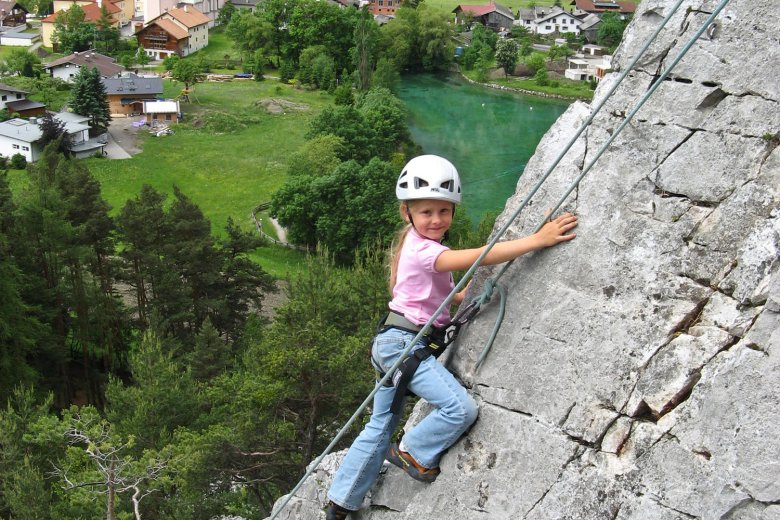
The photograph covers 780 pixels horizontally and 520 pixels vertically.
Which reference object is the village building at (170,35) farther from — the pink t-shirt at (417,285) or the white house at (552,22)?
the pink t-shirt at (417,285)

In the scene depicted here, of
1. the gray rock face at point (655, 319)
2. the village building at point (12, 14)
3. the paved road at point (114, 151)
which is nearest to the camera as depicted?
the gray rock face at point (655, 319)

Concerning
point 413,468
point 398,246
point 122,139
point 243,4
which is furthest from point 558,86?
point 413,468

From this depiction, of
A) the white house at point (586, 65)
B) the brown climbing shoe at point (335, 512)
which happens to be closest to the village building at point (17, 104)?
the white house at point (586, 65)

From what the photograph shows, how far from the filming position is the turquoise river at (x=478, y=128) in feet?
165

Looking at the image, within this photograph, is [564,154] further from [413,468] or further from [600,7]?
[600,7]

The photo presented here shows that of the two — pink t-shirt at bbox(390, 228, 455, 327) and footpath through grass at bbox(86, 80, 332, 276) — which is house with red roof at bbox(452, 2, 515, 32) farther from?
pink t-shirt at bbox(390, 228, 455, 327)

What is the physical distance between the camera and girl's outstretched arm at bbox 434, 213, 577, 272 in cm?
550

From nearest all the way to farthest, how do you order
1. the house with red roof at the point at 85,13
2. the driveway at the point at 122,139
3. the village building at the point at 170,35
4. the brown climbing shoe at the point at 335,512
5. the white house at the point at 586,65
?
1. the brown climbing shoe at the point at 335,512
2. the driveway at the point at 122,139
3. the white house at the point at 586,65
4. the village building at the point at 170,35
5. the house with red roof at the point at 85,13

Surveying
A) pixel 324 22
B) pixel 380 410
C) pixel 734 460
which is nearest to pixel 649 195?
pixel 734 460

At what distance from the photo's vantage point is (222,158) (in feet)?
197

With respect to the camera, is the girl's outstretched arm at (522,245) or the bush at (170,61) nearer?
the girl's outstretched arm at (522,245)

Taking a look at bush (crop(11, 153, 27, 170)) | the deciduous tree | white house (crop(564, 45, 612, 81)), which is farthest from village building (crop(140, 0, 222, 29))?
white house (crop(564, 45, 612, 81))

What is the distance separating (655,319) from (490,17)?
355 ft

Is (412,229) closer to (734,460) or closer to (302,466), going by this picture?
(734,460)
